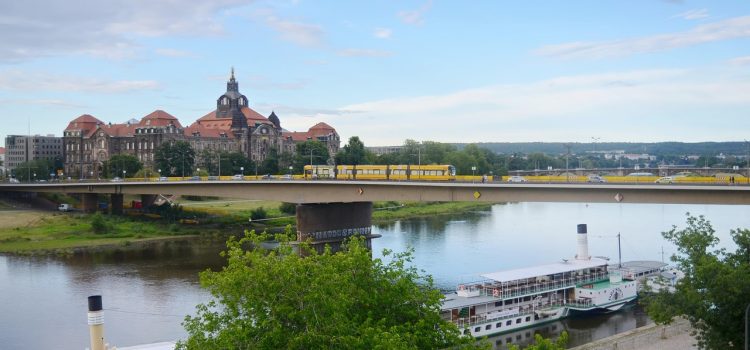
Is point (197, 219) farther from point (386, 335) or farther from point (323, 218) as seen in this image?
point (386, 335)

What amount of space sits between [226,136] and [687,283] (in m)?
127

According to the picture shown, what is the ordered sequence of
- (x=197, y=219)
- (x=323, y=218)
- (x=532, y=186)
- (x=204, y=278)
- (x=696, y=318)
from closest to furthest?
1. (x=204, y=278)
2. (x=696, y=318)
3. (x=532, y=186)
4. (x=323, y=218)
5. (x=197, y=219)

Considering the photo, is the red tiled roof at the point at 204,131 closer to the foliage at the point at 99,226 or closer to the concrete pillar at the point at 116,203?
the concrete pillar at the point at 116,203

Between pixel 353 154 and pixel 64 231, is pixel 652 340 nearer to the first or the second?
pixel 64 231

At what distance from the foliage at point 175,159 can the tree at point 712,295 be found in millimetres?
104993

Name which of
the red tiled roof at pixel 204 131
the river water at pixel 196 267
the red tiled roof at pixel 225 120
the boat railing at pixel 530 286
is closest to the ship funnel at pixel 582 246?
the boat railing at pixel 530 286

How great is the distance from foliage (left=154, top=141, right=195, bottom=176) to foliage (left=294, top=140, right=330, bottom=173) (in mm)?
17183

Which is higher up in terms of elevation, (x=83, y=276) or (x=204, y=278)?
(x=204, y=278)

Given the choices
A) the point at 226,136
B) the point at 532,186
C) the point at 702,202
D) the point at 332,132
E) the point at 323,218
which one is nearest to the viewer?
the point at 702,202

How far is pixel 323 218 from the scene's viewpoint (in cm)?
6806

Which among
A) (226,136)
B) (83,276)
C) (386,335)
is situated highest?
(226,136)

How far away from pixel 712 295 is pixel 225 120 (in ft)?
442

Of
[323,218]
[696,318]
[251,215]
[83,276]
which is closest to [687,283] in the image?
[696,318]

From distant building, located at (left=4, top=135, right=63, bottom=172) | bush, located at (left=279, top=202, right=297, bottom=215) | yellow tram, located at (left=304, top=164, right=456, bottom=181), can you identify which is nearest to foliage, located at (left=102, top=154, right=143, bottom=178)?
bush, located at (left=279, top=202, right=297, bottom=215)
